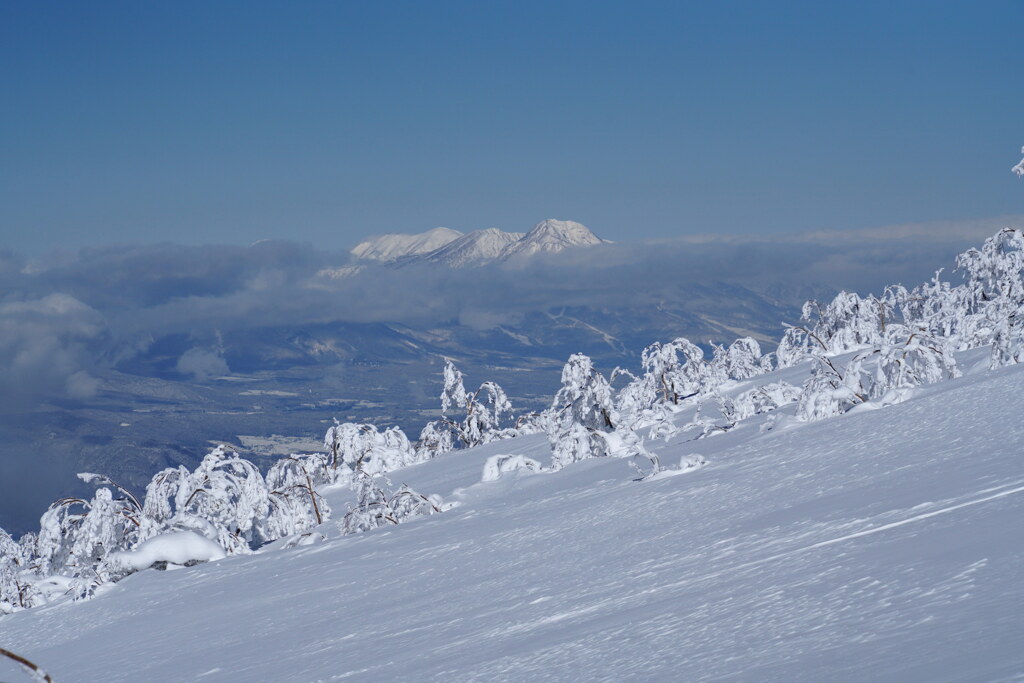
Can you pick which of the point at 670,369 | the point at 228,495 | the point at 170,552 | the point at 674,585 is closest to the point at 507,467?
the point at 228,495

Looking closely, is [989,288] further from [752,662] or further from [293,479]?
[752,662]

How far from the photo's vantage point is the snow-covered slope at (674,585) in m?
3.16

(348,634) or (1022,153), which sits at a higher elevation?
(1022,153)

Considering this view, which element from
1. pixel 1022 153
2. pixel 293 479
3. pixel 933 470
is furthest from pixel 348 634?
pixel 293 479

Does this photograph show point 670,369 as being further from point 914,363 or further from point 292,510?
point 914,363

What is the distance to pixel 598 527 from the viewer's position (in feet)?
22.8

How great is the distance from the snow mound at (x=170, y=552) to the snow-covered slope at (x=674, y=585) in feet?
0.78

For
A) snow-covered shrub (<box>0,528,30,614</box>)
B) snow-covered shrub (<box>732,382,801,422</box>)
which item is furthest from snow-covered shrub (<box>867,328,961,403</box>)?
snow-covered shrub (<box>0,528,30,614</box>)

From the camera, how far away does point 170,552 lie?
10461 mm

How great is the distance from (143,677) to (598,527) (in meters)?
3.14

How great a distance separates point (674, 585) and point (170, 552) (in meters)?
7.41

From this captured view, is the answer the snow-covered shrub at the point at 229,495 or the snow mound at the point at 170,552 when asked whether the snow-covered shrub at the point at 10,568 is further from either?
the snow mound at the point at 170,552

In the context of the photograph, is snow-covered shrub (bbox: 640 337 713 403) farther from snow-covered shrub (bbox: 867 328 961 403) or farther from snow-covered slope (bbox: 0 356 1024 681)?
snow-covered slope (bbox: 0 356 1024 681)

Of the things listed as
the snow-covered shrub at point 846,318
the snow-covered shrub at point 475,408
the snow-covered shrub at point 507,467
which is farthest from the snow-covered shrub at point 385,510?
the snow-covered shrub at point 846,318
